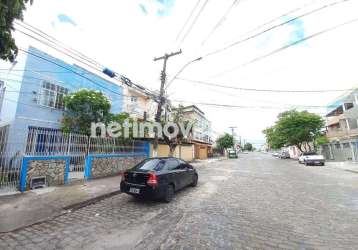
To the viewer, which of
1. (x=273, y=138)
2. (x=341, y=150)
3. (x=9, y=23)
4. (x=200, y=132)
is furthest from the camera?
(x=200, y=132)

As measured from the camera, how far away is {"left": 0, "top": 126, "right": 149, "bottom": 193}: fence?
6.95 m

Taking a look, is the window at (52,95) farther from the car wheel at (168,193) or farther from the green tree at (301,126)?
the green tree at (301,126)

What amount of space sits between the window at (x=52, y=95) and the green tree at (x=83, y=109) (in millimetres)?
1195

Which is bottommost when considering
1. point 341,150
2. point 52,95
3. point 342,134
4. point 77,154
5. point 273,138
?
point 77,154

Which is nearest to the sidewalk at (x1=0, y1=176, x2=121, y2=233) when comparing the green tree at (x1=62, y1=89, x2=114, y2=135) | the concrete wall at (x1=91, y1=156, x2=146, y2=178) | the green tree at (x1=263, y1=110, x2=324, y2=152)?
the concrete wall at (x1=91, y1=156, x2=146, y2=178)

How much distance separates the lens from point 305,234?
383 centimetres

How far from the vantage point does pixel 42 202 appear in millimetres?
5848

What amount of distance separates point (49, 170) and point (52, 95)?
808 centimetres

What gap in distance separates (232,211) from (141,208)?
8.57 feet

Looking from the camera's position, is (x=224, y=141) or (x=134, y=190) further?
(x=224, y=141)

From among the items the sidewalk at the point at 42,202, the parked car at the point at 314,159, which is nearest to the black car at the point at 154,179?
the sidewalk at the point at 42,202

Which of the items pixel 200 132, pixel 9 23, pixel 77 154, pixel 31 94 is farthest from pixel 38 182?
pixel 200 132

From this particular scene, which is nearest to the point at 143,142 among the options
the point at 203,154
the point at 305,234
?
the point at 305,234

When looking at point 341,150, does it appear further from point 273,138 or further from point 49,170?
point 49,170
